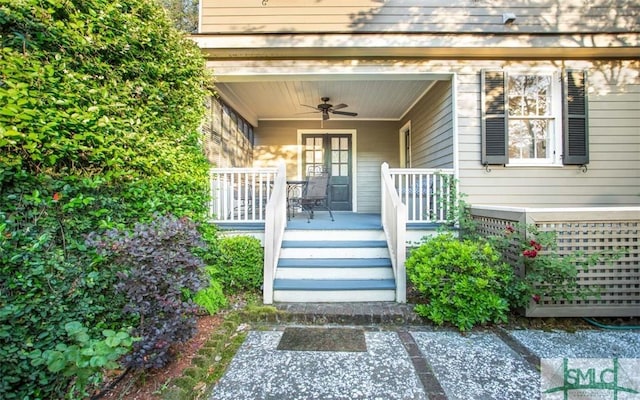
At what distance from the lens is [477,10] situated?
427 cm

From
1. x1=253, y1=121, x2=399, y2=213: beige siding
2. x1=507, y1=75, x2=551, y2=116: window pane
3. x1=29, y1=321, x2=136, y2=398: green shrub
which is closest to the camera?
x1=29, y1=321, x2=136, y2=398: green shrub

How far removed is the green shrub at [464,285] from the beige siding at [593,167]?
1.56m

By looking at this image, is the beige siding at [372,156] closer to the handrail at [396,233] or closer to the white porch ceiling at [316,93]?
the white porch ceiling at [316,93]

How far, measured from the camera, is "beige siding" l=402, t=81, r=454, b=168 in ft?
14.2

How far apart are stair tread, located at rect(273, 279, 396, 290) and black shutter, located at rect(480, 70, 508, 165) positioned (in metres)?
2.34

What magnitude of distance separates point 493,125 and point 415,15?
2.03 meters

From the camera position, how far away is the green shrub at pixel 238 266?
131 inches

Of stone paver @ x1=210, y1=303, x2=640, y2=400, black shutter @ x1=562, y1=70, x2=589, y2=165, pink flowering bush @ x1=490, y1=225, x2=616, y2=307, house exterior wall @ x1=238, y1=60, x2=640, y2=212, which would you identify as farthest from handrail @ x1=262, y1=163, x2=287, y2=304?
black shutter @ x1=562, y1=70, x2=589, y2=165

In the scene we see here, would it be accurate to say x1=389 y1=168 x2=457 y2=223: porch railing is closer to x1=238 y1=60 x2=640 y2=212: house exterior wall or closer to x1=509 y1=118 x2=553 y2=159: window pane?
x1=238 y1=60 x2=640 y2=212: house exterior wall

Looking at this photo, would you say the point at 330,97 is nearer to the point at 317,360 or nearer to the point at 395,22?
the point at 395,22

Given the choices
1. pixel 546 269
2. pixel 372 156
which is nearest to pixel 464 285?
pixel 546 269

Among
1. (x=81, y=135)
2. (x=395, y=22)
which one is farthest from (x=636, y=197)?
(x=81, y=135)

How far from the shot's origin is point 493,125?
404cm

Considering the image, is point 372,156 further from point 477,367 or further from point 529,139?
point 477,367
